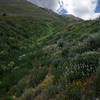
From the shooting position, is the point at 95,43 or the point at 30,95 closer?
the point at 30,95

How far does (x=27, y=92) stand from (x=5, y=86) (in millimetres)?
1588

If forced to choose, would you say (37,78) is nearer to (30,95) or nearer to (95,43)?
(30,95)

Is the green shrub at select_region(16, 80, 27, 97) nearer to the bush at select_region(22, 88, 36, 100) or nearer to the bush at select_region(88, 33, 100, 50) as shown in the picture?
the bush at select_region(22, 88, 36, 100)

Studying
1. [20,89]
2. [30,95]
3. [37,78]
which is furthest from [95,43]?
[20,89]

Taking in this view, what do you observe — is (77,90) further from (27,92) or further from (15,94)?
(15,94)

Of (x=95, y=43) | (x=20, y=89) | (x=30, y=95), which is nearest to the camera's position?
(x=30, y=95)

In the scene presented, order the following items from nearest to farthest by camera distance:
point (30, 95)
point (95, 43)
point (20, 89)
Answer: point (30, 95), point (20, 89), point (95, 43)

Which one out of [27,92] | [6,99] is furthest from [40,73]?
[6,99]

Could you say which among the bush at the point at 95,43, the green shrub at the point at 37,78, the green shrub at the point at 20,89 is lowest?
the green shrub at the point at 20,89

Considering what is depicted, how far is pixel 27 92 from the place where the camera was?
355 centimetres

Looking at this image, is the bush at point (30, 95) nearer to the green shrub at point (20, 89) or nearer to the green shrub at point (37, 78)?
the green shrub at point (37, 78)

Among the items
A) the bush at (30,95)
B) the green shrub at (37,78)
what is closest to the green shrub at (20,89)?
the green shrub at (37,78)

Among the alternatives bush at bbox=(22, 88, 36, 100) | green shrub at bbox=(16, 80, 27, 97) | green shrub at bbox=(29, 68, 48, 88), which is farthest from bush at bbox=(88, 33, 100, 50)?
green shrub at bbox=(16, 80, 27, 97)

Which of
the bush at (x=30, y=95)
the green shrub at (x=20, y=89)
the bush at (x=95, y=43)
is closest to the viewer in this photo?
the bush at (x=30, y=95)
